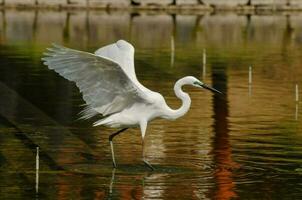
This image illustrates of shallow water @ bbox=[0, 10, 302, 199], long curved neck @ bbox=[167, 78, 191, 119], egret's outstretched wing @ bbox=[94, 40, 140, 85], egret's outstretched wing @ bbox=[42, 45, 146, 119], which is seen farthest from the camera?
egret's outstretched wing @ bbox=[94, 40, 140, 85]

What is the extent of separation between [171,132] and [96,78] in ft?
17.4

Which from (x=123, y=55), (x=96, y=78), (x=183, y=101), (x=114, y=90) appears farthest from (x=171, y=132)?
(x=96, y=78)

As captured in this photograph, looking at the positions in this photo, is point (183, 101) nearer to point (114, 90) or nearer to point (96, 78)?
point (114, 90)

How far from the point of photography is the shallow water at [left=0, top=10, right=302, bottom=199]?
17.4 meters

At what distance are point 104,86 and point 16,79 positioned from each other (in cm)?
1540

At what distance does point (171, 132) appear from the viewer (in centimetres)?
2380

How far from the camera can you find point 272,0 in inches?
2968

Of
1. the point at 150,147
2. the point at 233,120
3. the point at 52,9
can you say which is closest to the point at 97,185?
the point at 150,147

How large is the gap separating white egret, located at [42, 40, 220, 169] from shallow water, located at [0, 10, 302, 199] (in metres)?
0.79

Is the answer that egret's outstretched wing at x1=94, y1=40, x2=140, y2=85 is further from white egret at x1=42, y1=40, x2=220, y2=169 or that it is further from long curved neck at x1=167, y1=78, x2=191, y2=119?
long curved neck at x1=167, y1=78, x2=191, y2=119

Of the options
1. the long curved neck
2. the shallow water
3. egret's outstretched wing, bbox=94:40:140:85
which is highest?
egret's outstretched wing, bbox=94:40:140:85

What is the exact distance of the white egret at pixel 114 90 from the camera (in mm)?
18344

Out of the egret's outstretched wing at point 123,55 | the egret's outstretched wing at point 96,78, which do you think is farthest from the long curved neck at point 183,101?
the egret's outstretched wing at point 123,55

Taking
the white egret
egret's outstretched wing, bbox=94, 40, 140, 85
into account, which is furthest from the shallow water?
egret's outstretched wing, bbox=94, 40, 140, 85
